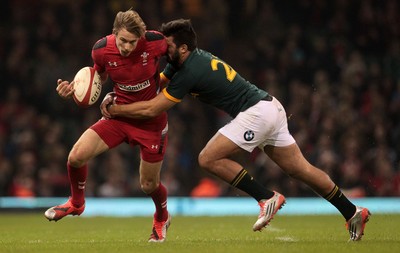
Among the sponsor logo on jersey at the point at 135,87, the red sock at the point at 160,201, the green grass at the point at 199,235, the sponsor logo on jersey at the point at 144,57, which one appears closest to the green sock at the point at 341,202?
the green grass at the point at 199,235

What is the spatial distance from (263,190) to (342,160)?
677 centimetres

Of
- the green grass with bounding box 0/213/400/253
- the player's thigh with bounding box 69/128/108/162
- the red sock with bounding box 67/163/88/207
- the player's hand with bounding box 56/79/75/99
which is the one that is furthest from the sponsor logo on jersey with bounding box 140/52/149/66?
the green grass with bounding box 0/213/400/253

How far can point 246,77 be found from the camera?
1711cm

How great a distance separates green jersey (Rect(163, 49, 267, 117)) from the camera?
328 inches

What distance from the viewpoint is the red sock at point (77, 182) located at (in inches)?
340

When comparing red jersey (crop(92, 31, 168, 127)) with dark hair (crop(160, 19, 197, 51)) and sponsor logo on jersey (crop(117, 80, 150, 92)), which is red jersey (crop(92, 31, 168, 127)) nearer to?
sponsor logo on jersey (crop(117, 80, 150, 92))

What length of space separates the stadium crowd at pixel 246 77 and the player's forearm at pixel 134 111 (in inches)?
264

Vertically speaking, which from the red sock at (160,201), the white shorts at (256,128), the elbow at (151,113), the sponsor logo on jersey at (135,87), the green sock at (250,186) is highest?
the sponsor logo on jersey at (135,87)

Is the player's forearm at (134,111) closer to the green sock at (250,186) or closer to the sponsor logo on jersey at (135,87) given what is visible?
the sponsor logo on jersey at (135,87)

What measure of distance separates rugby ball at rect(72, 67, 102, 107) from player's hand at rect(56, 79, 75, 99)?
45 mm

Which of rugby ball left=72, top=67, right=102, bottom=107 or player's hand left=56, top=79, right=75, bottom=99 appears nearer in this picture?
player's hand left=56, top=79, right=75, bottom=99

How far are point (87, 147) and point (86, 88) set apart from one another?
55cm

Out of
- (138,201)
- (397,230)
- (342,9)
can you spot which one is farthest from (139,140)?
(342,9)

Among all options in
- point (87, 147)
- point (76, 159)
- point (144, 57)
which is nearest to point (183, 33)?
point (144, 57)
